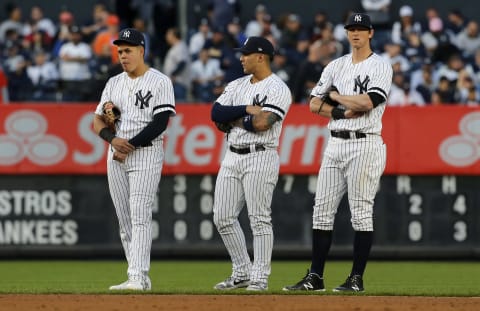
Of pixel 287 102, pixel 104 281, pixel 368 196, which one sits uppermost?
pixel 287 102

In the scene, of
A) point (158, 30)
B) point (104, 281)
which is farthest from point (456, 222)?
point (158, 30)

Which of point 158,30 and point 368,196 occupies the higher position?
point 158,30

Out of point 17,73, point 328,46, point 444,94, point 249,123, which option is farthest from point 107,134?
point 17,73

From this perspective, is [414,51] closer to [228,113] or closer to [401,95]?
[401,95]

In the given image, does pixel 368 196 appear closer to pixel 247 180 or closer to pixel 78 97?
pixel 247 180

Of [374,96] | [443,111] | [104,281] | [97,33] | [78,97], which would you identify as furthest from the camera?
[97,33]

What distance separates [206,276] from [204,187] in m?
2.29

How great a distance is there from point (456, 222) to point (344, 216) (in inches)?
49.9

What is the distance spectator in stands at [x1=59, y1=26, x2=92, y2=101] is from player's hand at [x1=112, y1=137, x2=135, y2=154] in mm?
7078

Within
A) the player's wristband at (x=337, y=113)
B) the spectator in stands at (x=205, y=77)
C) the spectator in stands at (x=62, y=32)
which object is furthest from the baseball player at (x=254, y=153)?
the spectator in stands at (x=62, y=32)

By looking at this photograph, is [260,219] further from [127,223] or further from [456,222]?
[456,222]

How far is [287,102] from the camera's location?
9.58m

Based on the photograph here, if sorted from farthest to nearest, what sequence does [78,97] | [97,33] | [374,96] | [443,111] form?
1. [97,33]
2. [78,97]
3. [443,111]
4. [374,96]

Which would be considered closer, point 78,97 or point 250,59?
point 250,59
